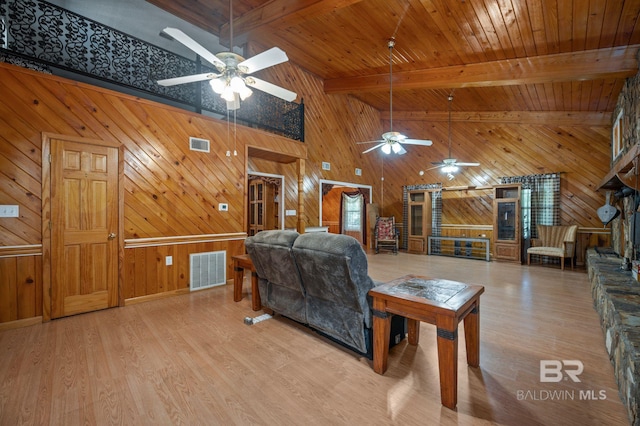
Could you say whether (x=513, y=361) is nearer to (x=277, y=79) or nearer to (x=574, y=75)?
(x=574, y=75)

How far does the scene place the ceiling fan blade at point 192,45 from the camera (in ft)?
6.87

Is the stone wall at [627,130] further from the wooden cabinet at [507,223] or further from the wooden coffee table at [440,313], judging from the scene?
the wooden coffee table at [440,313]

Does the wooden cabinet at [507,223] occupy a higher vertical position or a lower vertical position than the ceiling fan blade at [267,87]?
lower

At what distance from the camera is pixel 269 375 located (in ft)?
6.72

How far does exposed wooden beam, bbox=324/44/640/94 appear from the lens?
11.5 ft

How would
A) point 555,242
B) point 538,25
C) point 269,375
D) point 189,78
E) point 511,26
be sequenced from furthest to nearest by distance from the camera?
point 555,242 → point 511,26 → point 538,25 → point 189,78 → point 269,375

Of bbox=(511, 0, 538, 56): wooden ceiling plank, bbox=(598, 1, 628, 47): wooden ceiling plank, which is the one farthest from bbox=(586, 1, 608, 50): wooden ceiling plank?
bbox=(511, 0, 538, 56): wooden ceiling plank

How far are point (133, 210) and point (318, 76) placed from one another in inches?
211

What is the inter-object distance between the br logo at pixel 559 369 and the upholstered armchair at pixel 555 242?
4.73 meters

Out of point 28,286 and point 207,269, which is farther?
point 207,269

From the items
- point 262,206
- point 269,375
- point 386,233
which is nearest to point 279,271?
point 269,375

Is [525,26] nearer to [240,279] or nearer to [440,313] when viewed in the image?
[440,313]

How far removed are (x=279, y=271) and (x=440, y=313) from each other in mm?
1491

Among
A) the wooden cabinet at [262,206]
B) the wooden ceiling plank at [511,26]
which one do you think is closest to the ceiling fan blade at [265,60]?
the wooden ceiling plank at [511,26]
